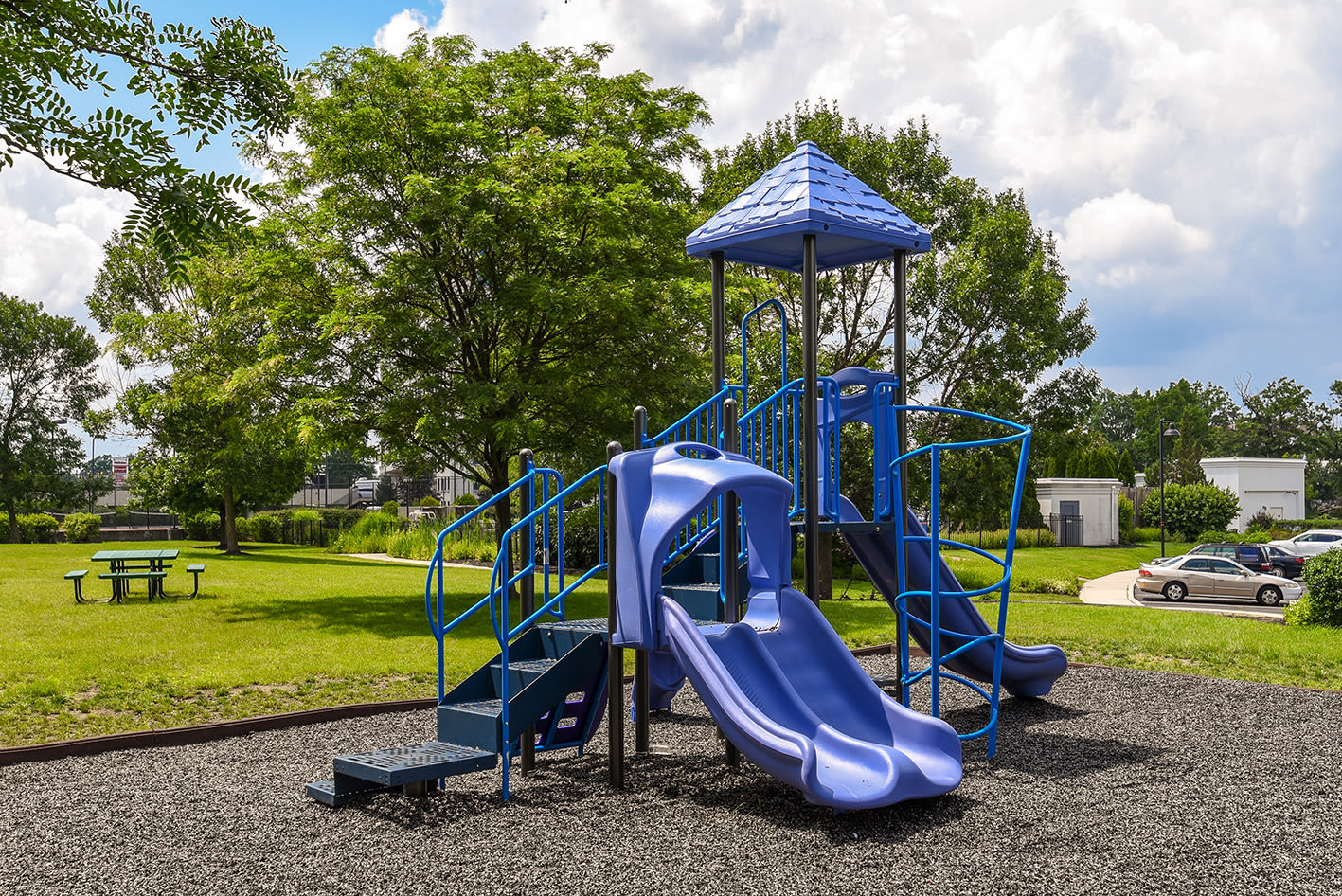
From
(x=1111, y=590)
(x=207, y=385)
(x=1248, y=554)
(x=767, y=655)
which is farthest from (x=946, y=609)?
(x=1248, y=554)

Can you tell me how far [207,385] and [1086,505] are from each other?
3946cm

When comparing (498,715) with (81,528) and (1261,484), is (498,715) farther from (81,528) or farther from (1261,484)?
(1261,484)

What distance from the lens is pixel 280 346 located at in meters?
16.3

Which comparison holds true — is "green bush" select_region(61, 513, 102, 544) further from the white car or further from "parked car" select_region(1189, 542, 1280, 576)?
the white car

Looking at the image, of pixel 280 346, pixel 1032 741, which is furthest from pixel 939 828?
pixel 280 346

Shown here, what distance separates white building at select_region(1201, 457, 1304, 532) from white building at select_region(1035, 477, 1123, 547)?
6289 mm

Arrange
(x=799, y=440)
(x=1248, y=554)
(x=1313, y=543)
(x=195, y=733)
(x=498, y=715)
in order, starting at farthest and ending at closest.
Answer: (x=1313, y=543) < (x=1248, y=554) < (x=799, y=440) < (x=195, y=733) < (x=498, y=715)

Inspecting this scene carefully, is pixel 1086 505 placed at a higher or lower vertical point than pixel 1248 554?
higher

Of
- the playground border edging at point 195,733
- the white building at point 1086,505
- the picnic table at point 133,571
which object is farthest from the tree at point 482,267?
the white building at point 1086,505

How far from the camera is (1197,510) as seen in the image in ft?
150

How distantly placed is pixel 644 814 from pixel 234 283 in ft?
48.2

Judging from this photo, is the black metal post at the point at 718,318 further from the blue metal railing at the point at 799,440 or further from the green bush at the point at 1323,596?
the green bush at the point at 1323,596

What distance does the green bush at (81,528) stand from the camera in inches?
1460

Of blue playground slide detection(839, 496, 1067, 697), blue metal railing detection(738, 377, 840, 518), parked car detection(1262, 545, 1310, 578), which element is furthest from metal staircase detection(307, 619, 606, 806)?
parked car detection(1262, 545, 1310, 578)
